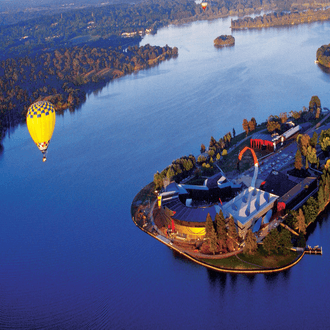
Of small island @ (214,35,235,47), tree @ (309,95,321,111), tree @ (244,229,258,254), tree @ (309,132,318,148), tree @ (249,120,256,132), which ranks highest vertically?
small island @ (214,35,235,47)

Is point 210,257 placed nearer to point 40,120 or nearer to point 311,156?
point 311,156

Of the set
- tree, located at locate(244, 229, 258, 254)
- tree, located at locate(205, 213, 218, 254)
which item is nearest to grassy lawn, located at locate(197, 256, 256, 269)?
tree, located at locate(205, 213, 218, 254)

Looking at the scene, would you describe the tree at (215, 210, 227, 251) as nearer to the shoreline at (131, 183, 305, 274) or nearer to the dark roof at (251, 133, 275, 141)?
the shoreline at (131, 183, 305, 274)

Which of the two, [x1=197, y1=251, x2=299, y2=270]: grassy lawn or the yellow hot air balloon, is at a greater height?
the yellow hot air balloon

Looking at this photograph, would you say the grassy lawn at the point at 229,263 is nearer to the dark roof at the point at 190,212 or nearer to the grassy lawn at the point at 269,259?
the grassy lawn at the point at 269,259

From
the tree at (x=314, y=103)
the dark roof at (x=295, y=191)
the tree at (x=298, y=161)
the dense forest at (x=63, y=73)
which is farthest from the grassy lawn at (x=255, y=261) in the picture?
the dense forest at (x=63, y=73)

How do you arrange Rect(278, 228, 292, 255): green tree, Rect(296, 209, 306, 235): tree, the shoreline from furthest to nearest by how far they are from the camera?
Rect(296, 209, 306, 235): tree
Rect(278, 228, 292, 255): green tree
the shoreline
